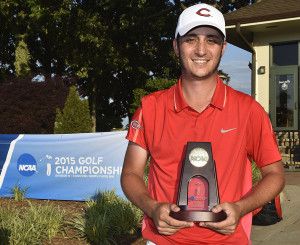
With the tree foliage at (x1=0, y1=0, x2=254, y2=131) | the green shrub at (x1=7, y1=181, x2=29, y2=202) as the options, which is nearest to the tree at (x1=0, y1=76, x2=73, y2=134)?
the tree foliage at (x1=0, y1=0, x2=254, y2=131)

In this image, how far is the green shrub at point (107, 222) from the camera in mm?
6289

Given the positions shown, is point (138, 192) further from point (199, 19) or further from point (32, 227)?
point (32, 227)

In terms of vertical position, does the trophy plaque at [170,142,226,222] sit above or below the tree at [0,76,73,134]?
below

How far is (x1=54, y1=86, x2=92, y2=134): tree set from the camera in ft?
43.2

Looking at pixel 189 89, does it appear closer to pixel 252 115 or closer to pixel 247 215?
pixel 252 115

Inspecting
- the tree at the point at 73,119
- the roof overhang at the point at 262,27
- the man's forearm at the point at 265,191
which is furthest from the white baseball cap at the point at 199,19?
the roof overhang at the point at 262,27

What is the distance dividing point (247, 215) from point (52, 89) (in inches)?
613

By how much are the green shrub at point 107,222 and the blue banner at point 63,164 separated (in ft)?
4.42

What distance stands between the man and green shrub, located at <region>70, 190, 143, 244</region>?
4303mm

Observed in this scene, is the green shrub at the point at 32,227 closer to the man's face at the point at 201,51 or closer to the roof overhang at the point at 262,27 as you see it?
the man's face at the point at 201,51

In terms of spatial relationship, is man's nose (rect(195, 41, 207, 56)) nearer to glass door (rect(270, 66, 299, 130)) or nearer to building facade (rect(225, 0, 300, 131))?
building facade (rect(225, 0, 300, 131))

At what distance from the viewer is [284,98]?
15773mm

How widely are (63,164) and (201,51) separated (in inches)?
320

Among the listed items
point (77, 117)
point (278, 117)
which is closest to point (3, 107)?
point (77, 117)
